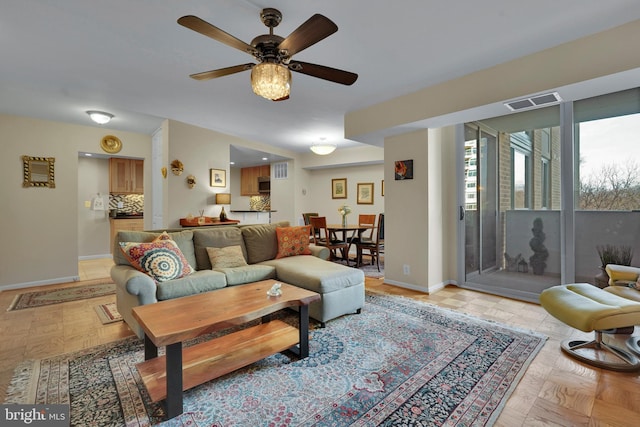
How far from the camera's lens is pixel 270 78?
189 centimetres

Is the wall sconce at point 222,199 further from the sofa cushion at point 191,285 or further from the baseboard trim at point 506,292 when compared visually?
the baseboard trim at point 506,292

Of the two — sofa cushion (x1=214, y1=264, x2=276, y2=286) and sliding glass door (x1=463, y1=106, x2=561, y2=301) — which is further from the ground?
sliding glass door (x1=463, y1=106, x2=561, y2=301)

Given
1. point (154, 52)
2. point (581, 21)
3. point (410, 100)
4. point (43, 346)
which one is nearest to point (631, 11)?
point (581, 21)

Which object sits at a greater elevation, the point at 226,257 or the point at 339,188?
the point at 339,188

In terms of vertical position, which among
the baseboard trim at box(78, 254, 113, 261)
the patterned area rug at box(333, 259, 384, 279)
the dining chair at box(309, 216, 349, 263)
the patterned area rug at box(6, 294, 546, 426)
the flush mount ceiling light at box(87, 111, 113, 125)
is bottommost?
the patterned area rug at box(6, 294, 546, 426)

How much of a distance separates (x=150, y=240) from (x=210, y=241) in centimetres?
60

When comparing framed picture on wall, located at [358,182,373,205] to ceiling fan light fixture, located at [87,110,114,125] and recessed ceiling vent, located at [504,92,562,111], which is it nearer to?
recessed ceiling vent, located at [504,92,562,111]

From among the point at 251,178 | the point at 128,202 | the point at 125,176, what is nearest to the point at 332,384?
the point at 125,176

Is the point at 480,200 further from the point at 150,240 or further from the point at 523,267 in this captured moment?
the point at 150,240

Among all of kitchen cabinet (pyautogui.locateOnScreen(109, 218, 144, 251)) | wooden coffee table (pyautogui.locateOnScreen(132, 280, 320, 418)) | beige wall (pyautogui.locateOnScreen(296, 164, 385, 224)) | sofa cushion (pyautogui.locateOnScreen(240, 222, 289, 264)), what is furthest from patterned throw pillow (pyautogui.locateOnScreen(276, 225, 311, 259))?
kitchen cabinet (pyautogui.locateOnScreen(109, 218, 144, 251))

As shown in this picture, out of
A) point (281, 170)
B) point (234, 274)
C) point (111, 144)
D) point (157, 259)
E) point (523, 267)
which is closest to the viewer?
point (157, 259)

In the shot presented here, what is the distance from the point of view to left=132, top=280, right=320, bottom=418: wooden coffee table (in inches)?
61.6

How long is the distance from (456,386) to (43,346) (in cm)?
310

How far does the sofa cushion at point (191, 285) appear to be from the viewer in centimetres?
255
